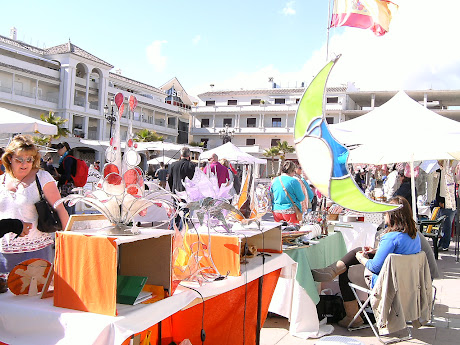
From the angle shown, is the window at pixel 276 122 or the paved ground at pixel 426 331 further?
the window at pixel 276 122

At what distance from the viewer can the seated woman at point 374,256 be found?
3678 millimetres

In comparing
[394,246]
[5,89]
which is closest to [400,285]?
[394,246]

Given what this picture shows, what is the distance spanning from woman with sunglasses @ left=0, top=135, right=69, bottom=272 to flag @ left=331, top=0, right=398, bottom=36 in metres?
4.55

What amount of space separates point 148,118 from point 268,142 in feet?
40.6

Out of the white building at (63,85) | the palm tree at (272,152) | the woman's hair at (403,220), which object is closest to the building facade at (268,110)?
the palm tree at (272,152)

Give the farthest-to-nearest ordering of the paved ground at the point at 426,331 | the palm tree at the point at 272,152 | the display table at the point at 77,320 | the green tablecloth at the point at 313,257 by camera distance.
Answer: the palm tree at the point at 272,152 < the green tablecloth at the point at 313,257 < the paved ground at the point at 426,331 < the display table at the point at 77,320

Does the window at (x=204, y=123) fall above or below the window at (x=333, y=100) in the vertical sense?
below

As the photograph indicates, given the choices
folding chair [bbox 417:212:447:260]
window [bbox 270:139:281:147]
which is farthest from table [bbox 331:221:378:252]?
window [bbox 270:139:281:147]

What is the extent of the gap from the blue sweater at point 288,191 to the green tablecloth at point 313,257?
62 centimetres

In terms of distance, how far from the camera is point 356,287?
12.9 ft

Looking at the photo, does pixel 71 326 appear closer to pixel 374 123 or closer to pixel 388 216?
pixel 388 216

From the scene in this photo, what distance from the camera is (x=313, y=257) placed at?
4363 millimetres

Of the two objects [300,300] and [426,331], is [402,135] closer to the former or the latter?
[426,331]

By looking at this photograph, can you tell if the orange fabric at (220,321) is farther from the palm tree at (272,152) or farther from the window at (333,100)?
the window at (333,100)
